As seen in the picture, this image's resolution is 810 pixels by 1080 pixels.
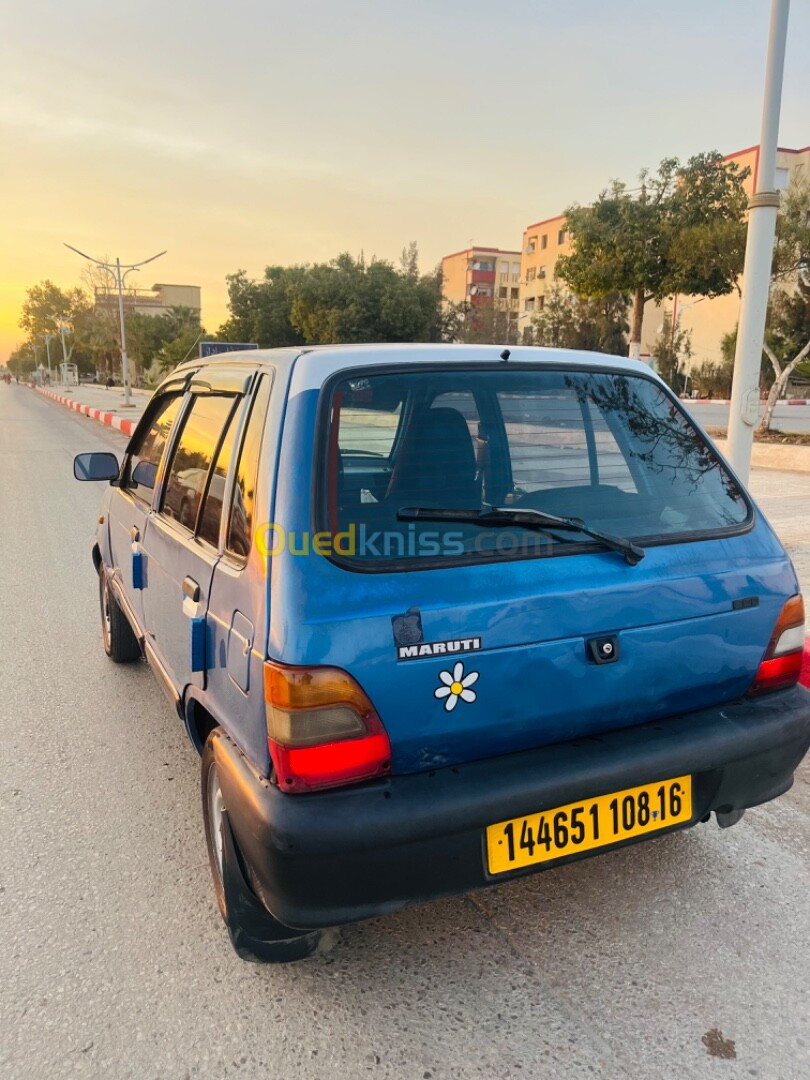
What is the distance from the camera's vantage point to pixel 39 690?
14.0ft

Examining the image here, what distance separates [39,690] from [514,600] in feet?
10.6

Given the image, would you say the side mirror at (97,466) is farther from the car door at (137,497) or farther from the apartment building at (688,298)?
the apartment building at (688,298)

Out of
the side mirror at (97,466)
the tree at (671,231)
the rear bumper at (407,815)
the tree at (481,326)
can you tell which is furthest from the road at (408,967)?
the tree at (481,326)

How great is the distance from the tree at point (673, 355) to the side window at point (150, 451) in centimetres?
4189

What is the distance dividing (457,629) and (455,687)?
14 centimetres

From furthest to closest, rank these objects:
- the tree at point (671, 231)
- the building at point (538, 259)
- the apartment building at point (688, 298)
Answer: the building at point (538, 259)
the apartment building at point (688, 298)
the tree at point (671, 231)

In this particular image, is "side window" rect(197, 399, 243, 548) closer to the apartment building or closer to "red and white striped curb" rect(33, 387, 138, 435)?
"red and white striped curb" rect(33, 387, 138, 435)

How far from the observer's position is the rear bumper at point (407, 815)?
6.06 ft

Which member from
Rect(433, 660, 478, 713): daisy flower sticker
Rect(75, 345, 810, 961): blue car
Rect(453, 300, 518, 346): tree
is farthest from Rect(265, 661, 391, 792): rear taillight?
Rect(453, 300, 518, 346): tree

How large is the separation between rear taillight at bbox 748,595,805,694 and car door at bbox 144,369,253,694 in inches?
65.8

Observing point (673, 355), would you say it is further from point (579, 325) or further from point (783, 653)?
point (783, 653)

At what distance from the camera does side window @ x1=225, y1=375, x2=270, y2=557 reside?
2.12 m

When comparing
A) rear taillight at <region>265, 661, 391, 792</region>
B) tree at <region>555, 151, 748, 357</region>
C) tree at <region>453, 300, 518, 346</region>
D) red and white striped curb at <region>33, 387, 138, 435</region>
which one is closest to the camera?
rear taillight at <region>265, 661, 391, 792</region>

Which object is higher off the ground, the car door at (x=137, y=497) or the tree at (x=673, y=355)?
the tree at (x=673, y=355)
